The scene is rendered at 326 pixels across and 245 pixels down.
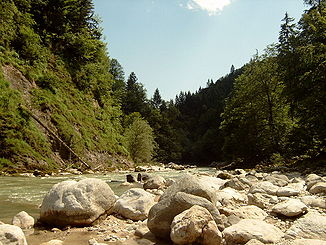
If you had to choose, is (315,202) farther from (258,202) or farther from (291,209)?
(291,209)

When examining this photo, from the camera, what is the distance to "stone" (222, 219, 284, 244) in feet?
11.9

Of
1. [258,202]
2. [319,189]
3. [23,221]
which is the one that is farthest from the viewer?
[319,189]

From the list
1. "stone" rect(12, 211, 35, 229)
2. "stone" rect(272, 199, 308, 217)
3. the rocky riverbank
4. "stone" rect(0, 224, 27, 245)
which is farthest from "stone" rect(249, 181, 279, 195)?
"stone" rect(0, 224, 27, 245)

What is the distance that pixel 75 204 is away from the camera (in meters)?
4.55

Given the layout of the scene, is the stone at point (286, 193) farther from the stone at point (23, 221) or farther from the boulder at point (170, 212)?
the stone at point (23, 221)

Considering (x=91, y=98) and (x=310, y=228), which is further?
(x=91, y=98)

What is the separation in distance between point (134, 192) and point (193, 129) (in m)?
100

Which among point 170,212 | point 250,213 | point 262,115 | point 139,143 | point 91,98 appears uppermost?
point 91,98

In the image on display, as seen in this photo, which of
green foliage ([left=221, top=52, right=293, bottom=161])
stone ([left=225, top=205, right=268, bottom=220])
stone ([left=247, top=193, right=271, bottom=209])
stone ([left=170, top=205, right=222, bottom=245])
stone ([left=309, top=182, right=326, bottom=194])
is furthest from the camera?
green foliage ([left=221, top=52, right=293, bottom=161])

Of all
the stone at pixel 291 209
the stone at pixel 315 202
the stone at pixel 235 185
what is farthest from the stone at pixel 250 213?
the stone at pixel 235 185

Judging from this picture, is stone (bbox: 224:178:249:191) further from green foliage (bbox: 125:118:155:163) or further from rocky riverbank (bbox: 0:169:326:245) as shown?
green foliage (bbox: 125:118:155:163)

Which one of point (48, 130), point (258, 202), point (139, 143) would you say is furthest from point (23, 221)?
point (139, 143)

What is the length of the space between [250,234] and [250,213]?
1.63 metres

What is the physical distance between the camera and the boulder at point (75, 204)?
4.51 meters
